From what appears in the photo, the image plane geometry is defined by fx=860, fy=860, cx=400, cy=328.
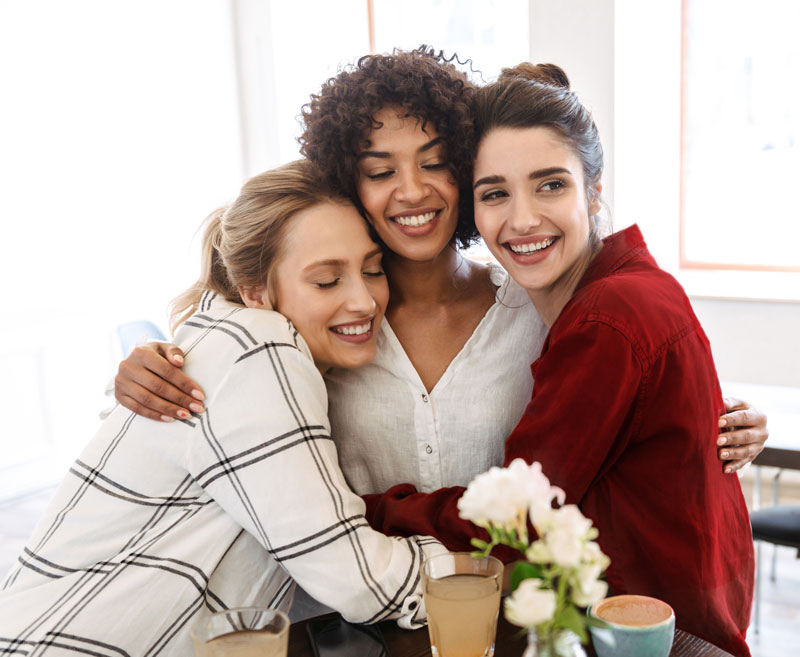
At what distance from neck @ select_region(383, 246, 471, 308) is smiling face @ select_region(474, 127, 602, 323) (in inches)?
9.0

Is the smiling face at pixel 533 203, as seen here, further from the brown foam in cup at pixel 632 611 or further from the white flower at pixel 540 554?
the white flower at pixel 540 554

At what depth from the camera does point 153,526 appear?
128 cm

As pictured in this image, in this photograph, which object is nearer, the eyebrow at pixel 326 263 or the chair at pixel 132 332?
the eyebrow at pixel 326 263

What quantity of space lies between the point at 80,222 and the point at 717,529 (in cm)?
371

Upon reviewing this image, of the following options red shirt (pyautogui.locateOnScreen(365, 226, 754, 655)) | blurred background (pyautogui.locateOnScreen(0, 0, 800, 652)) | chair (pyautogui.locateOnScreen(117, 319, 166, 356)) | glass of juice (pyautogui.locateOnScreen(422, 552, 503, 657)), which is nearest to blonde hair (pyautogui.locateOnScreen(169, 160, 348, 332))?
red shirt (pyautogui.locateOnScreen(365, 226, 754, 655))

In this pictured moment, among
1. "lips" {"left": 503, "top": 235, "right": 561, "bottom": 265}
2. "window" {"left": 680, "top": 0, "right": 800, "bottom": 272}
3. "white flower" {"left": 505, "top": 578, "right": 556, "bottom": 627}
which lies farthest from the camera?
"window" {"left": 680, "top": 0, "right": 800, "bottom": 272}

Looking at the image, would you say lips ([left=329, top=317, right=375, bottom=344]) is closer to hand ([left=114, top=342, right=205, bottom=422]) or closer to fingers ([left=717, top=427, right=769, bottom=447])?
hand ([left=114, top=342, right=205, bottom=422])

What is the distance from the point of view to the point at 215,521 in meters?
1.27

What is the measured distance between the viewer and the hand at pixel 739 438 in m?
1.34

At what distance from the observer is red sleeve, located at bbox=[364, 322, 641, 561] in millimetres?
1194

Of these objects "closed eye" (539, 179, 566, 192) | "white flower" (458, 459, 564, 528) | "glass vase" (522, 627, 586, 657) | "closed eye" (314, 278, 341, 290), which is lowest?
"glass vase" (522, 627, 586, 657)

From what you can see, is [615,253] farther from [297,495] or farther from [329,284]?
[297,495]

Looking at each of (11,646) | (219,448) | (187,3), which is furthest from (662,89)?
(11,646)

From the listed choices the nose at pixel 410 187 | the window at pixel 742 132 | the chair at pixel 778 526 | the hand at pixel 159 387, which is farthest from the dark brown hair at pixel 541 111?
the window at pixel 742 132
